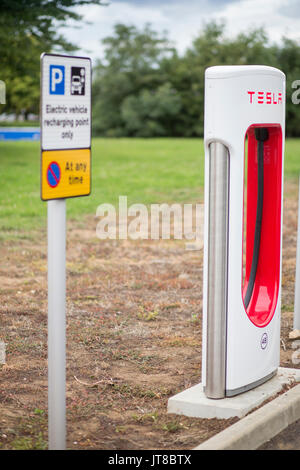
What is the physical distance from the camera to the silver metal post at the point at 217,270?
396 cm

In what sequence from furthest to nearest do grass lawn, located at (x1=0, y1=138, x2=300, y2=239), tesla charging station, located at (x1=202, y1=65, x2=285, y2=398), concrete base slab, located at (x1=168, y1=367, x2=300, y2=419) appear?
grass lawn, located at (x1=0, y1=138, x2=300, y2=239)
concrete base slab, located at (x1=168, y1=367, x2=300, y2=419)
tesla charging station, located at (x1=202, y1=65, x2=285, y2=398)

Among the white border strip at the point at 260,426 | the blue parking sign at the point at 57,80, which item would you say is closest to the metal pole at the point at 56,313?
the blue parking sign at the point at 57,80

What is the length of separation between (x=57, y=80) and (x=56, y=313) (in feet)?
3.65

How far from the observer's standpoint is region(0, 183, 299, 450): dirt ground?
3.96m

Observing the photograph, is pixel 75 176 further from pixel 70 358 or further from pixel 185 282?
pixel 185 282

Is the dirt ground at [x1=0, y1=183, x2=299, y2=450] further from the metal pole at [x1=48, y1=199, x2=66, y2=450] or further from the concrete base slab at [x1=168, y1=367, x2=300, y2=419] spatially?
the metal pole at [x1=48, y1=199, x2=66, y2=450]

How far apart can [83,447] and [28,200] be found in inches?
356

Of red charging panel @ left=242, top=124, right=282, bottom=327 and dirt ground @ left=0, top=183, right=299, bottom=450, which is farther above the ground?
red charging panel @ left=242, top=124, right=282, bottom=327

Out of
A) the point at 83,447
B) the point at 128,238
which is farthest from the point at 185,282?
the point at 83,447

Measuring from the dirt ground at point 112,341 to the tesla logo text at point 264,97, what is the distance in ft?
6.39

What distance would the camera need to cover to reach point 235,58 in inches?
1770

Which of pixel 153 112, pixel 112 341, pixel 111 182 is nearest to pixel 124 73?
pixel 153 112

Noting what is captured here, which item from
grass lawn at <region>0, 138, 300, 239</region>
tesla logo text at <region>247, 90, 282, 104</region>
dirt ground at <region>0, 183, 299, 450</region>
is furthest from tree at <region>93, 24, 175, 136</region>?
tesla logo text at <region>247, 90, 282, 104</region>

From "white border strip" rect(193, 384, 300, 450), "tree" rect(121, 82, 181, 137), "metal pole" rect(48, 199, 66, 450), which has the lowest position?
"white border strip" rect(193, 384, 300, 450)
